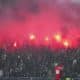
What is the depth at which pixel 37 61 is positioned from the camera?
5875mm

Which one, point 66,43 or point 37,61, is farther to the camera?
point 66,43

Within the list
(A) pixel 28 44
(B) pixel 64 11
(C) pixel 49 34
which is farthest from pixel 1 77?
(B) pixel 64 11

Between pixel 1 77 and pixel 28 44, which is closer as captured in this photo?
pixel 1 77

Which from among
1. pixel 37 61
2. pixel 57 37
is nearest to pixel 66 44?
pixel 57 37

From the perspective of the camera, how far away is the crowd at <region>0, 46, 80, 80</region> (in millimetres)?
5676

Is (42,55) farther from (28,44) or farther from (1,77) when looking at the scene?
(1,77)

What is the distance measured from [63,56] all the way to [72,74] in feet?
1.45

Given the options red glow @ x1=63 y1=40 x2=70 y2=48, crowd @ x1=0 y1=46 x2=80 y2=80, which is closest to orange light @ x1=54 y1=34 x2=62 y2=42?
red glow @ x1=63 y1=40 x2=70 y2=48

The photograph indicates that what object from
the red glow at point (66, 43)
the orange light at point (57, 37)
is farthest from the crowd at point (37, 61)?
the orange light at point (57, 37)

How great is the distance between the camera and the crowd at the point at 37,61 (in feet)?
18.6

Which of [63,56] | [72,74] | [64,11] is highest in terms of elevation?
[64,11]

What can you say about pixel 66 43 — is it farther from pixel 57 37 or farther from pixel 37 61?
pixel 37 61

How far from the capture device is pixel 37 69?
18.9 ft

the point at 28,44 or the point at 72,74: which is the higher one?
the point at 28,44
